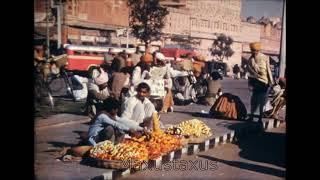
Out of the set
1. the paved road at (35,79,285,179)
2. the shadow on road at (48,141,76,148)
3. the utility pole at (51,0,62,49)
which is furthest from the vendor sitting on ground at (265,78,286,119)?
→ the utility pole at (51,0,62,49)

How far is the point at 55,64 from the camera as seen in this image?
606 centimetres

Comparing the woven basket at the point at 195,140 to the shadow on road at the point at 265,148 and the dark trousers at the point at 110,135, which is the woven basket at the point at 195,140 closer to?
the shadow on road at the point at 265,148

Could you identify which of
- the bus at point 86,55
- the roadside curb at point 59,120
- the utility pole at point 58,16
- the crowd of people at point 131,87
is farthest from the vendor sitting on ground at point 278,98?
the utility pole at point 58,16

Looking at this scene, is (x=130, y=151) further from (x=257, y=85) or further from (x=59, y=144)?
(x=257, y=85)

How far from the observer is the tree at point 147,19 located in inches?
236

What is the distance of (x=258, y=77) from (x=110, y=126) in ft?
7.09

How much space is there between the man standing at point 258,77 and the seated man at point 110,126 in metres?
1.67

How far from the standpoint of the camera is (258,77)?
20.8 feet

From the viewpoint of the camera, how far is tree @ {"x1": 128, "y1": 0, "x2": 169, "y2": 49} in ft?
19.6

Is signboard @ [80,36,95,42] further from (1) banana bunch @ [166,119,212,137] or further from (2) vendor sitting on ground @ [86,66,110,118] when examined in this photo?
(1) banana bunch @ [166,119,212,137]

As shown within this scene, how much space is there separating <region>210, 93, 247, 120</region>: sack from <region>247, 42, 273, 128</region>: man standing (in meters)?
0.17
